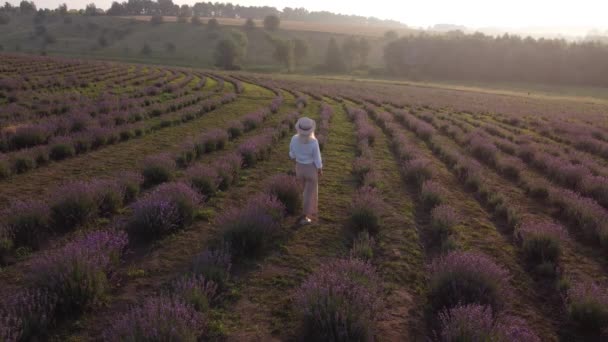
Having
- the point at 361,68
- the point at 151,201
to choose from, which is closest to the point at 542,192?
the point at 151,201

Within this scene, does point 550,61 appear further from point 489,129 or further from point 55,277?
point 55,277

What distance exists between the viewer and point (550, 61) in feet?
257

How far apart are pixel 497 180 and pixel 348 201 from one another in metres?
5.20

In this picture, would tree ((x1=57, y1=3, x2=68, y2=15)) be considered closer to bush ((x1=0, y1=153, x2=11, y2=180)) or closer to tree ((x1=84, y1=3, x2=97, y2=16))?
tree ((x1=84, y1=3, x2=97, y2=16))

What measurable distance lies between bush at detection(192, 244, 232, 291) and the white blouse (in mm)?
2512

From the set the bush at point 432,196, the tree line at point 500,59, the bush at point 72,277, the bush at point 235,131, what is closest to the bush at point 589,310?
the bush at point 432,196

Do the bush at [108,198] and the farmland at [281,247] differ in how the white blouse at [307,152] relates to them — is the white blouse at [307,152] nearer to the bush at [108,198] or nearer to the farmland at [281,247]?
the farmland at [281,247]

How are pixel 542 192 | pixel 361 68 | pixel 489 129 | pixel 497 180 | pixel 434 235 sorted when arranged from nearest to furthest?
pixel 434 235 → pixel 542 192 → pixel 497 180 → pixel 489 129 → pixel 361 68

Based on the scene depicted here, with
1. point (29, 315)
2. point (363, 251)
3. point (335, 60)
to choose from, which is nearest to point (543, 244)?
point (363, 251)

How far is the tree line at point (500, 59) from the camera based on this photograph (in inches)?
3022

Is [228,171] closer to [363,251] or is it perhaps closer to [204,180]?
[204,180]

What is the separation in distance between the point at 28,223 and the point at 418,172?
849cm

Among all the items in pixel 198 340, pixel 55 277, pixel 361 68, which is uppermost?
pixel 361 68

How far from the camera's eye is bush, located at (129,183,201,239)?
6.00 m
